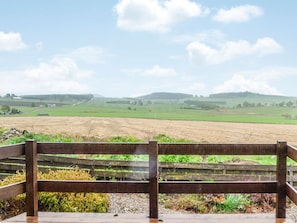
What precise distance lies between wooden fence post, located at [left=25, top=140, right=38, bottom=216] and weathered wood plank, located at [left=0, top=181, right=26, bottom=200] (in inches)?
1.8

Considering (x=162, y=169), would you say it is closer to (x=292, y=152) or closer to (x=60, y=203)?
(x=60, y=203)

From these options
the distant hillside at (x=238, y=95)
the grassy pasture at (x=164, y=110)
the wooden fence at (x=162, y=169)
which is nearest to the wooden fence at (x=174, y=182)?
the wooden fence at (x=162, y=169)

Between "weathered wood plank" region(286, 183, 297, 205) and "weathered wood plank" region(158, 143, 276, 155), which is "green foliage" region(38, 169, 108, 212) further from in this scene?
"weathered wood plank" region(286, 183, 297, 205)

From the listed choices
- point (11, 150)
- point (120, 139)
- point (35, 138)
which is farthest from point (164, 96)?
point (11, 150)

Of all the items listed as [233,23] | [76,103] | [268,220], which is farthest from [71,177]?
[233,23]

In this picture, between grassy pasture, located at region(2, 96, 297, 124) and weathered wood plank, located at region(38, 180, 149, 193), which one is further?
grassy pasture, located at region(2, 96, 297, 124)

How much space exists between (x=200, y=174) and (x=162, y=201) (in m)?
1.07

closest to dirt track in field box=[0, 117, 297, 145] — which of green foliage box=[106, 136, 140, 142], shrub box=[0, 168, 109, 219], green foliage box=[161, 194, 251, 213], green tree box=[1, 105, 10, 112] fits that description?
green foliage box=[106, 136, 140, 142]

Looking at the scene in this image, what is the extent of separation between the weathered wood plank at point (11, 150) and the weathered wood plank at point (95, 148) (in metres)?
0.15

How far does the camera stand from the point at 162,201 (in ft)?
18.1

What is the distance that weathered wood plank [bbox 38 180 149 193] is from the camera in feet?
9.27

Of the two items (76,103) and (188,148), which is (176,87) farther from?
(188,148)

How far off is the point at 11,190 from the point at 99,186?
684 millimetres

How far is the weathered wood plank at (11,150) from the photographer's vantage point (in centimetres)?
274
